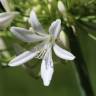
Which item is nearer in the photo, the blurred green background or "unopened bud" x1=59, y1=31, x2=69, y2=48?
"unopened bud" x1=59, y1=31, x2=69, y2=48

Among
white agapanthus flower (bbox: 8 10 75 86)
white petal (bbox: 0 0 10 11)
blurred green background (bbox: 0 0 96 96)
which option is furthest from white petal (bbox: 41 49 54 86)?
blurred green background (bbox: 0 0 96 96)

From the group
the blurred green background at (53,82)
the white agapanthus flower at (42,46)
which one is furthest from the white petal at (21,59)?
the blurred green background at (53,82)

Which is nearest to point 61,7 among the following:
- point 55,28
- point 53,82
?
point 55,28

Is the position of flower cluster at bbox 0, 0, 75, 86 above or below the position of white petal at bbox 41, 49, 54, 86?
above

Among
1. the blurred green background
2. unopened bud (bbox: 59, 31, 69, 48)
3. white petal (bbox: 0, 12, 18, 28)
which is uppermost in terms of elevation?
white petal (bbox: 0, 12, 18, 28)

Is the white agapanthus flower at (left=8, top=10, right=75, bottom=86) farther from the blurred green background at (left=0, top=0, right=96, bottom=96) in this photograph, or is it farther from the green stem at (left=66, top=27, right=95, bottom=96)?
the blurred green background at (left=0, top=0, right=96, bottom=96)

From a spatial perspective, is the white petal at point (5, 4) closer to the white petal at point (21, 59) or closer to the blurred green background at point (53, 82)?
the white petal at point (21, 59)

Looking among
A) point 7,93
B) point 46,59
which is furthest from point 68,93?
→ point 46,59
